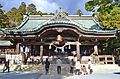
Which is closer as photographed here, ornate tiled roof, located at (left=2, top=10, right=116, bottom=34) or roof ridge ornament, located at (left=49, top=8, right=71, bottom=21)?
ornate tiled roof, located at (left=2, top=10, right=116, bottom=34)

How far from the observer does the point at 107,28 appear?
30.6m

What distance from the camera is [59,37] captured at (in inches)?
1151

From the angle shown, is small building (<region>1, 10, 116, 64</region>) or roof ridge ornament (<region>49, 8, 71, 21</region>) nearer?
small building (<region>1, 10, 116, 64</region>)

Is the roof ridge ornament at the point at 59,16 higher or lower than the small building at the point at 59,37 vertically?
higher

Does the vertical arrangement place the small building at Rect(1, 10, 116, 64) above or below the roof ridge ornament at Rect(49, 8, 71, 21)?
below

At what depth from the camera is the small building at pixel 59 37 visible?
2880 centimetres

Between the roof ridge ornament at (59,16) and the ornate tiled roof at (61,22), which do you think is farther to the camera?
the roof ridge ornament at (59,16)

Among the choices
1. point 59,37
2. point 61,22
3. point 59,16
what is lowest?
point 59,37

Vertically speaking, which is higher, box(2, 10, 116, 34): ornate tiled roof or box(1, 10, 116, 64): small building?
box(2, 10, 116, 34): ornate tiled roof

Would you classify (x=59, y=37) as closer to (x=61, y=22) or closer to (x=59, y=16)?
(x=61, y=22)

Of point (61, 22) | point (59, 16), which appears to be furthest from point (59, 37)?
point (59, 16)

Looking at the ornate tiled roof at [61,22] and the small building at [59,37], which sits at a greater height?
the ornate tiled roof at [61,22]

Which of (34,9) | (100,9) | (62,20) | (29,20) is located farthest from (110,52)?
(34,9)

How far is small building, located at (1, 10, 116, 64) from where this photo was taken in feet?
94.5
